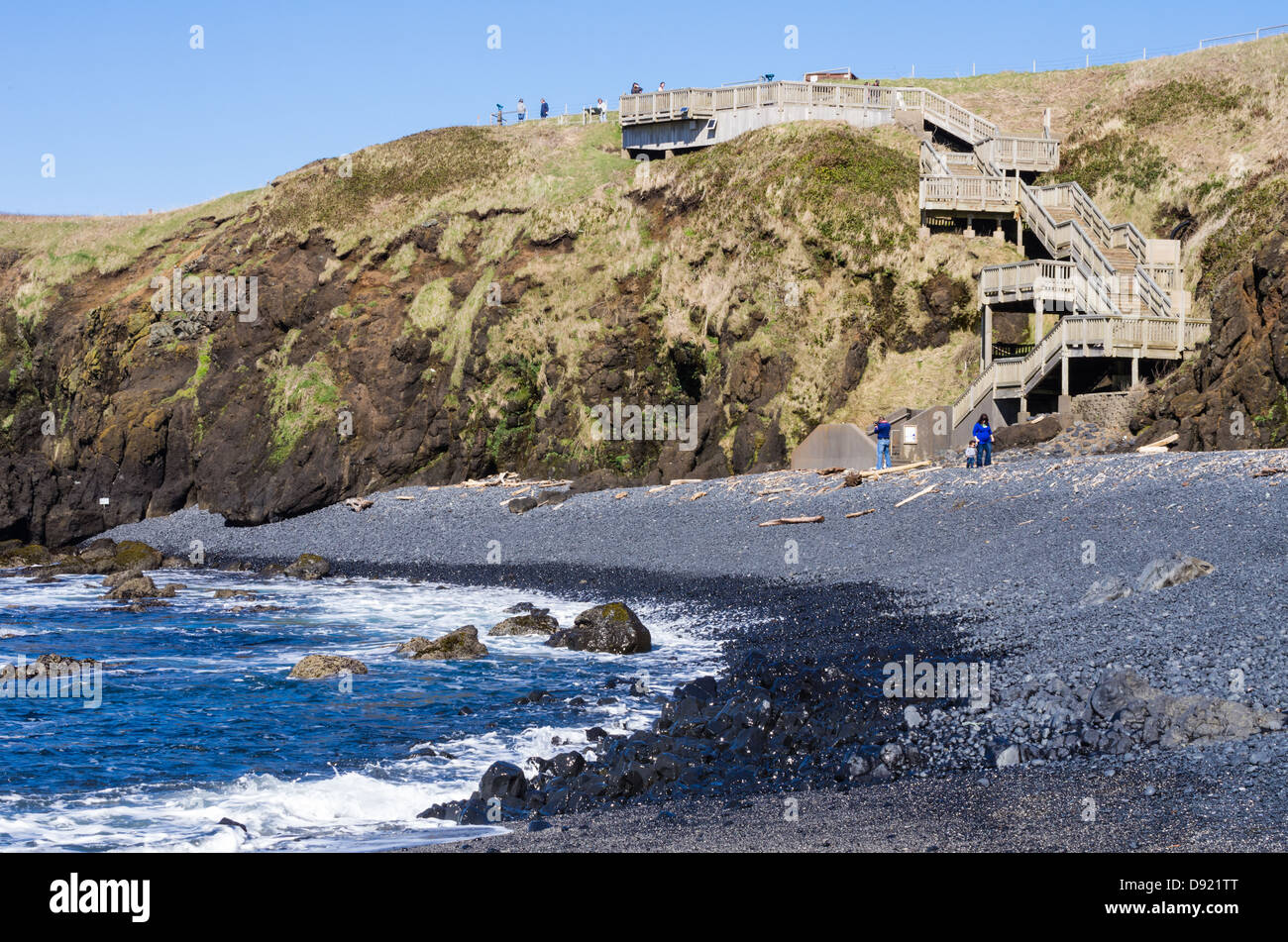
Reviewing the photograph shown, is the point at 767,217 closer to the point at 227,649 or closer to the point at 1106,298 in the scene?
the point at 1106,298

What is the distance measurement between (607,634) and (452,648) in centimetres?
311

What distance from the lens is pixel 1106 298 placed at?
3550 cm

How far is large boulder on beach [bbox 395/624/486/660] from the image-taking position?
Result: 22.6 m

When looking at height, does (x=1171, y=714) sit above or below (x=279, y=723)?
above

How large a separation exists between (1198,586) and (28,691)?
1996 cm

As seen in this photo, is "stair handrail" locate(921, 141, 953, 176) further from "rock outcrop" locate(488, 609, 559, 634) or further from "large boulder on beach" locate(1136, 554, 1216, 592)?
"large boulder on beach" locate(1136, 554, 1216, 592)

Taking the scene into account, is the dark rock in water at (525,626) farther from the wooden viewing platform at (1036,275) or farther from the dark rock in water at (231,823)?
the wooden viewing platform at (1036,275)

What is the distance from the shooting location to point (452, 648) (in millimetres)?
22719

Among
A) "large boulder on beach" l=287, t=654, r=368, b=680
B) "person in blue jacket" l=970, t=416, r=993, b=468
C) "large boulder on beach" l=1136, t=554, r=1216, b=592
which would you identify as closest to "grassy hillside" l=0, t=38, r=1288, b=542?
"person in blue jacket" l=970, t=416, r=993, b=468

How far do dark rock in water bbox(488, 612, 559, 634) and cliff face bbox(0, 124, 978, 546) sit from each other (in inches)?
657

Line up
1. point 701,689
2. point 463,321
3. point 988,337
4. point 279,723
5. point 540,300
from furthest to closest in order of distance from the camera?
point 463,321
point 540,300
point 988,337
point 279,723
point 701,689

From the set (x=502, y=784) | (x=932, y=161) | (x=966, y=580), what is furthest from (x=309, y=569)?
(x=932, y=161)

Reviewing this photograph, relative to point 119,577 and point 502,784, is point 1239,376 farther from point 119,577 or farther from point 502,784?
point 119,577
